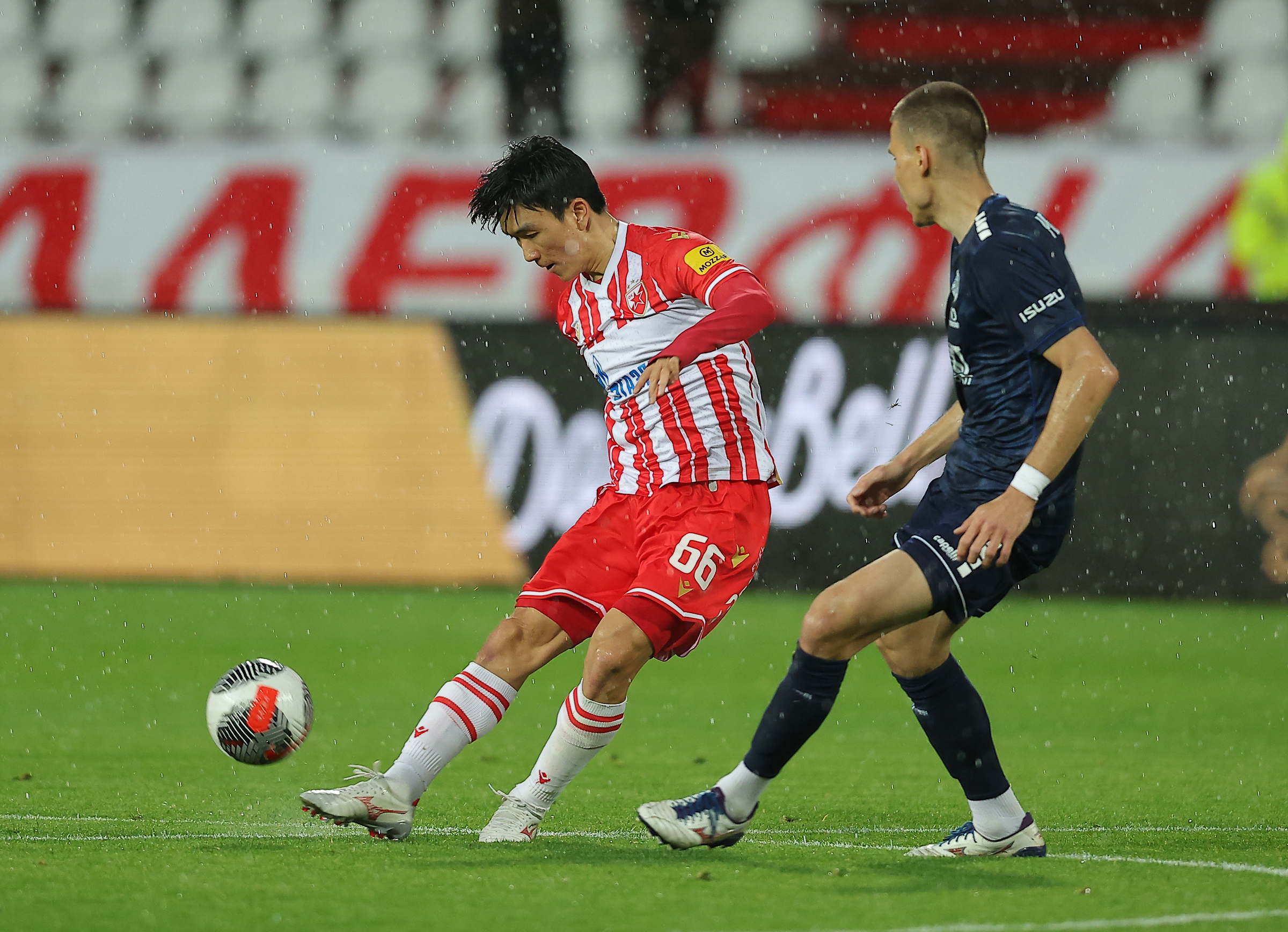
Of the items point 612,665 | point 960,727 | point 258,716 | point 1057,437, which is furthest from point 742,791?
point 258,716

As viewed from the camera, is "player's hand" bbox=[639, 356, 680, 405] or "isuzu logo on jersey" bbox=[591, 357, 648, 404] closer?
"player's hand" bbox=[639, 356, 680, 405]

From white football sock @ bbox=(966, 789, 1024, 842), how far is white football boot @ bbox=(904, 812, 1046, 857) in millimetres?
10

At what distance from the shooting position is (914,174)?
431 centimetres

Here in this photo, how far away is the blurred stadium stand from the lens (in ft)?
58.1

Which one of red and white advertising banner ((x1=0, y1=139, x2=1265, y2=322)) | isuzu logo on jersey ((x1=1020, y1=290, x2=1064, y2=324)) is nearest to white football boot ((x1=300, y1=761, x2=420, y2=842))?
isuzu logo on jersey ((x1=1020, y1=290, x2=1064, y2=324))

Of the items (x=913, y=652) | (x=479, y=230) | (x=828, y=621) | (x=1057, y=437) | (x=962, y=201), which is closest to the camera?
(x=1057, y=437)

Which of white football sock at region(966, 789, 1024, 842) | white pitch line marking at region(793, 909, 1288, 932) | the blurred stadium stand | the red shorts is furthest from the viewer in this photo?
the blurred stadium stand

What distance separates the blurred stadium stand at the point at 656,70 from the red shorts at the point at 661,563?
42.6 ft

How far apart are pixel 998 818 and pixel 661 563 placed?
113cm

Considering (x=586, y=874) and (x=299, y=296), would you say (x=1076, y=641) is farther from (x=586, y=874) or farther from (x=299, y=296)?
(x=299, y=296)

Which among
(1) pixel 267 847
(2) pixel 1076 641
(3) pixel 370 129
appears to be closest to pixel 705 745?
(1) pixel 267 847

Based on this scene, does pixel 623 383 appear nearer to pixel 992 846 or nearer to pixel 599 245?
pixel 599 245

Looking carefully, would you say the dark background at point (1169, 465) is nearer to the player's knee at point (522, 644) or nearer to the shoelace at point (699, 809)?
the player's knee at point (522, 644)

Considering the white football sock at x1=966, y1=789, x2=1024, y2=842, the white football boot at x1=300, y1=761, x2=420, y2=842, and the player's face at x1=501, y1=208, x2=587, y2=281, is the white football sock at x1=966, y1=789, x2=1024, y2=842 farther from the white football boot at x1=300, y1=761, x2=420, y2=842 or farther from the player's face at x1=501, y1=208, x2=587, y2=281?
the player's face at x1=501, y1=208, x2=587, y2=281
